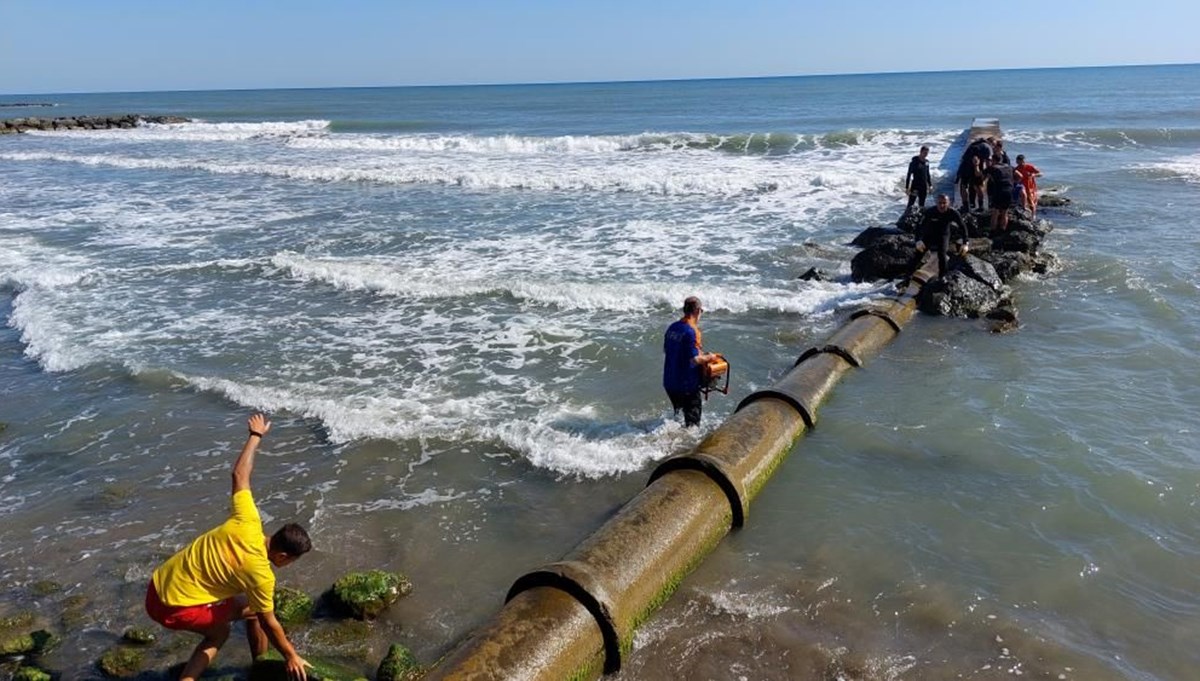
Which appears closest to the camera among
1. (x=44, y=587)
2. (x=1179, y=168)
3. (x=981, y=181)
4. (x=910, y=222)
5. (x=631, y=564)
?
(x=631, y=564)

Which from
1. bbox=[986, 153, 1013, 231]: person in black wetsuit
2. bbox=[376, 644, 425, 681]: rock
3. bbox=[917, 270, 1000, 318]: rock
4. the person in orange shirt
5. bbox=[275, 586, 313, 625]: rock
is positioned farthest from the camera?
the person in orange shirt

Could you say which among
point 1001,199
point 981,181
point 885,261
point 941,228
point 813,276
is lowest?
point 813,276

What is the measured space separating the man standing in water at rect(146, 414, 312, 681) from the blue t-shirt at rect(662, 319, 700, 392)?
4348 millimetres

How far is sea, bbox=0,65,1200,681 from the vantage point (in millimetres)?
5523

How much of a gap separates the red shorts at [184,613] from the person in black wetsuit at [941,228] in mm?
11834

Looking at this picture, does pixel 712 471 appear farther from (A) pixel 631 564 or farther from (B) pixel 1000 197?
(B) pixel 1000 197

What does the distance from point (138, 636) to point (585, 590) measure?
3.17 meters

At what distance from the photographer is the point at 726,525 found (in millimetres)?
6266

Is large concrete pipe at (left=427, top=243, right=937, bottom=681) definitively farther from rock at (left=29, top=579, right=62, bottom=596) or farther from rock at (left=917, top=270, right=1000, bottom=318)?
rock at (left=917, top=270, right=1000, bottom=318)

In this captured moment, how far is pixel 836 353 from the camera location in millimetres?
9625

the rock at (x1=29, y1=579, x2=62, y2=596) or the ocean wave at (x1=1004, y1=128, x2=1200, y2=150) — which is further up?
the ocean wave at (x1=1004, y1=128, x2=1200, y2=150)

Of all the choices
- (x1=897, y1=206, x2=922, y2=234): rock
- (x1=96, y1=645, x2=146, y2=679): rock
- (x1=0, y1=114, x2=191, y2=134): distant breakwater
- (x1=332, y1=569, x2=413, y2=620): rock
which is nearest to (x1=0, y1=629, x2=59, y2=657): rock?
(x1=96, y1=645, x2=146, y2=679): rock

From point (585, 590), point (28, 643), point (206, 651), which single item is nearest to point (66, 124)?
point (28, 643)

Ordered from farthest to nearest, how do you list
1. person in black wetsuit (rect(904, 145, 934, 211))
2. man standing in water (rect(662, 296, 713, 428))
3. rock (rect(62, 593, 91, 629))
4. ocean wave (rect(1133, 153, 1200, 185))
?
ocean wave (rect(1133, 153, 1200, 185)), person in black wetsuit (rect(904, 145, 934, 211)), man standing in water (rect(662, 296, 713, 428)), rock (rect(62, 593, 91, 629))
